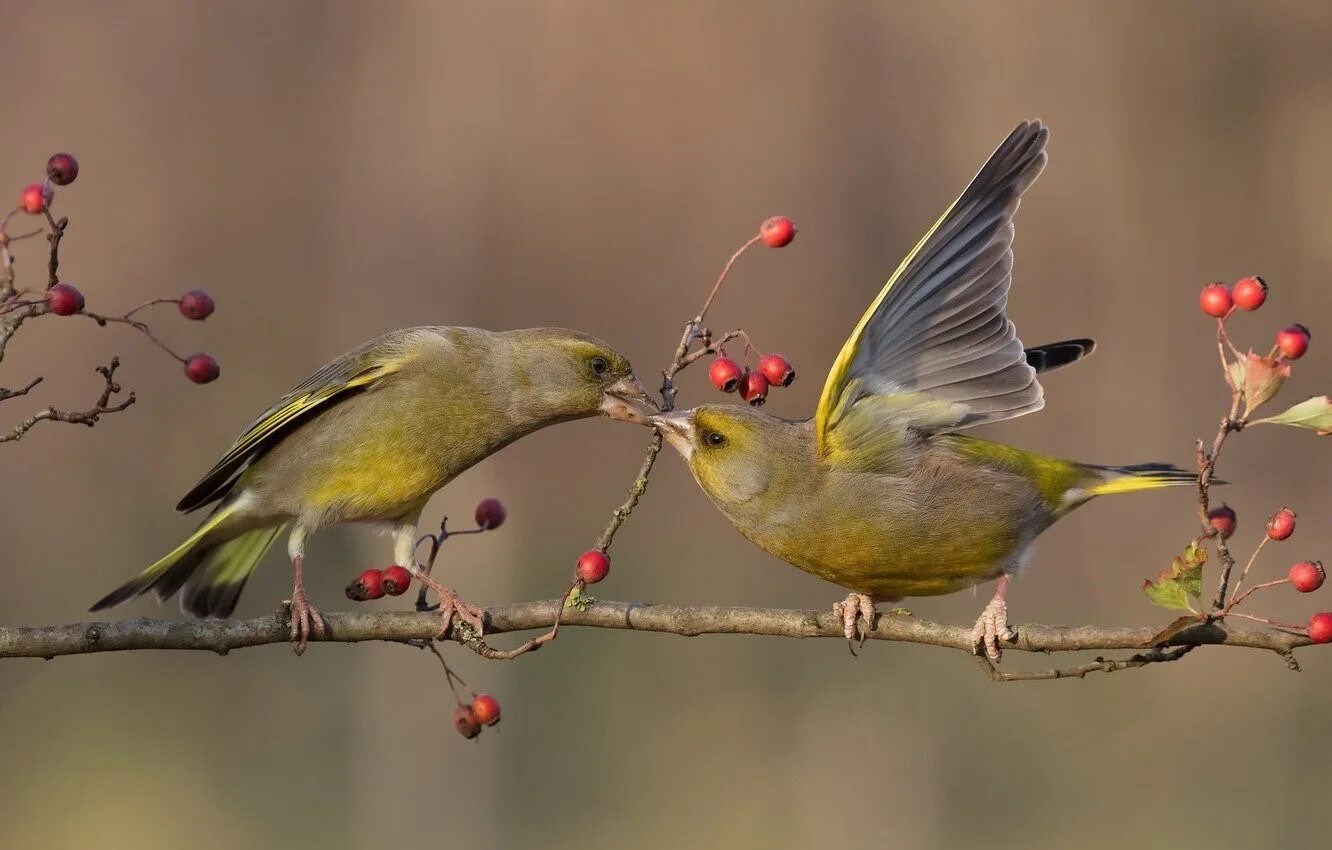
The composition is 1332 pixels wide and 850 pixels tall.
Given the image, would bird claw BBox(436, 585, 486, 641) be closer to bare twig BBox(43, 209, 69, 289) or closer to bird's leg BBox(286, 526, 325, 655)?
bird's leg BBox(286, 526, 325, 655)

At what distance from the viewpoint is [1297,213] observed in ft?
42.3

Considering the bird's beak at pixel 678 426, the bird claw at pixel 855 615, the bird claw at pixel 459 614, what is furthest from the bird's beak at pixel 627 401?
the bird claw at pixel 855 615

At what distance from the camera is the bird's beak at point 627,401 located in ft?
15.0

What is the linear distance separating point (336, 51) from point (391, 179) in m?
1.59

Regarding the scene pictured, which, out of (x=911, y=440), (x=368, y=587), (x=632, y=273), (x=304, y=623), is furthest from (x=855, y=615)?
(x=632, y=273)

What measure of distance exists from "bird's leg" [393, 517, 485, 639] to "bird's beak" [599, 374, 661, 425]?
2.41ft

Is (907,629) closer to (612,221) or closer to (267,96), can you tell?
(612,221)

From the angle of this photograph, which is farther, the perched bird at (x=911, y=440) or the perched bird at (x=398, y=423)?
the perched bird at (x=398, y=423)

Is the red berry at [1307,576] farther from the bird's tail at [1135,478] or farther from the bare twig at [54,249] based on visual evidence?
the bare twig at [54,249]

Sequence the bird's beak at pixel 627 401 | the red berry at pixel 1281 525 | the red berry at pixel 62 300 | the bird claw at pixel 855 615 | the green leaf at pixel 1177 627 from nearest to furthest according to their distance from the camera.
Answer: the green leaf at pixel 1177 627 < the red berry at pixel 62 300 < the red berry at pixel 1281 525 < the bird claw at pixel 855 615 < the bird's beak at pixel 627 401

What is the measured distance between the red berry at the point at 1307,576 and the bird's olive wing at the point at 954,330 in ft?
2.78

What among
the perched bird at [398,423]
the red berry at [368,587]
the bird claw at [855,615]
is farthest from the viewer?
the perched bird at [398,423]

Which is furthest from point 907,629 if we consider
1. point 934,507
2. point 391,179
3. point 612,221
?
point 612,221

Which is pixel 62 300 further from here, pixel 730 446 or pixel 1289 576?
pixel 1289 576
